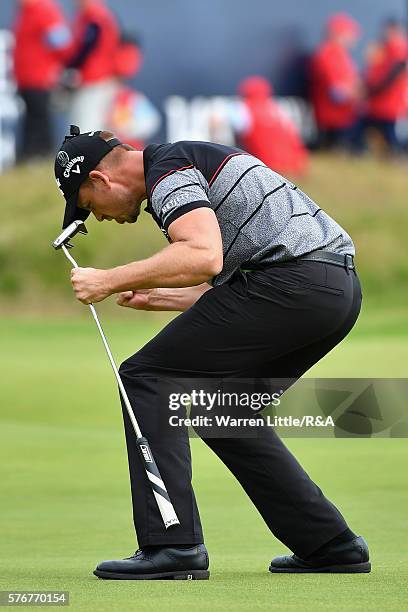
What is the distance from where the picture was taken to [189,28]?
2139cm

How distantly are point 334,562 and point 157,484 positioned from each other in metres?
0.76

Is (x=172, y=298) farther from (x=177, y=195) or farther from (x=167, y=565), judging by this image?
(x=167, y=565)

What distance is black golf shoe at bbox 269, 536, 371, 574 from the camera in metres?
5.02

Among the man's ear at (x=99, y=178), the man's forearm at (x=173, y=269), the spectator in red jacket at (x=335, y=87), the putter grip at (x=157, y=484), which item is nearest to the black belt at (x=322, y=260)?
the man's forearm at (x=173, y=269)

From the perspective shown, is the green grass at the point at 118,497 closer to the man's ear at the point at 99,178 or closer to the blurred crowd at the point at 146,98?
the man's ear at the point at 99,178

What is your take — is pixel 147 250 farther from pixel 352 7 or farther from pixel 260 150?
pixel 352 7

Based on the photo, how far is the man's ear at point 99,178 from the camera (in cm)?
493

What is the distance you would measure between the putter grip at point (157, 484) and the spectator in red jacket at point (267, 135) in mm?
15387

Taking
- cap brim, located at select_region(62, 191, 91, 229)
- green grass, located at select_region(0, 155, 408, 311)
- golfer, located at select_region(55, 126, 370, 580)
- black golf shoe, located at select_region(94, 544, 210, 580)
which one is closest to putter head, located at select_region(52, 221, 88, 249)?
cap brim, located at select_region(62, 191, 91, 229)

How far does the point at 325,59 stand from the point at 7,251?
252 inches

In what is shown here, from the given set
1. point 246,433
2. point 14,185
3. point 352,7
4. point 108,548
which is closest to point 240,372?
point 246,433

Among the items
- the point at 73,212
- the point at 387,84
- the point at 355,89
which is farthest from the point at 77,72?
the point at 73,212

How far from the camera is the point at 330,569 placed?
16.6 feet

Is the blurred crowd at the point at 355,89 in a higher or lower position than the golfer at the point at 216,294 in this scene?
lower
